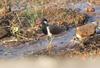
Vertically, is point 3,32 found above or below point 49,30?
below

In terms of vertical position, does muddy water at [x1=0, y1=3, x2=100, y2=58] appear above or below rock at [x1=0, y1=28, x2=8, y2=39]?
below

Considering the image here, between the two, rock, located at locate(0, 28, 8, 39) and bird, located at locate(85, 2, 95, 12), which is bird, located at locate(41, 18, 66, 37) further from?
bird, located at locate(85, 2, 95, 12)

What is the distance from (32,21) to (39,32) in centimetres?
64

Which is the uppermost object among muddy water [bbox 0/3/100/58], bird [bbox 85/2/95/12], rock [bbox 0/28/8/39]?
bird [bbox 85/2/95/12]

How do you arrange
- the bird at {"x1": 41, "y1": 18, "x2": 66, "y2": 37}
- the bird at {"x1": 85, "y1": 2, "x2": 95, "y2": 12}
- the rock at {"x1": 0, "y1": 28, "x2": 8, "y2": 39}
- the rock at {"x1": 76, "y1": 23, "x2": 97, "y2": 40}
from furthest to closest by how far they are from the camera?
the bird at {"x1": 85, "y1": 2, "x2": 95, "y2": 12}, the rock at {"x1": 0, "y1": 28, "x2": 8, "y2": 39}, the bird at {"x1": 41, "y1": 18, "x2": 66, "y2": 37}, the rock at {"x1": 76, "y1": 23, "x2": 97, "y2": 40}

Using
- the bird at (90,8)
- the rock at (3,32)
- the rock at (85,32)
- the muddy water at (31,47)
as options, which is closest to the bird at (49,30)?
the muddy water at (31,47)

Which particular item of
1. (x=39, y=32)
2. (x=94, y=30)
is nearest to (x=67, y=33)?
(x=39, y=32)

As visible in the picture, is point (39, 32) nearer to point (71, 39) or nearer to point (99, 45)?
point (71, 39)

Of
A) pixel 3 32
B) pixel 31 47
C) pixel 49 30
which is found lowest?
pixel 31 47

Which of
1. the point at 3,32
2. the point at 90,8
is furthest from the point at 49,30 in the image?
the point at 90,8

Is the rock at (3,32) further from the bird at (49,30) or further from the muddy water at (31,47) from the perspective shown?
the bird at (49,30)

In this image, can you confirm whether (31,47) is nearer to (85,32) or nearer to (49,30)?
(49,30)

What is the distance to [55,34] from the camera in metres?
10.3

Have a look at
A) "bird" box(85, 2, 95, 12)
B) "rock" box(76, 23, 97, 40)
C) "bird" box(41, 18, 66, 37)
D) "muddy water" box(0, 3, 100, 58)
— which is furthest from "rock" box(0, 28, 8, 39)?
"bird" box(85, 2, 95, 12)
